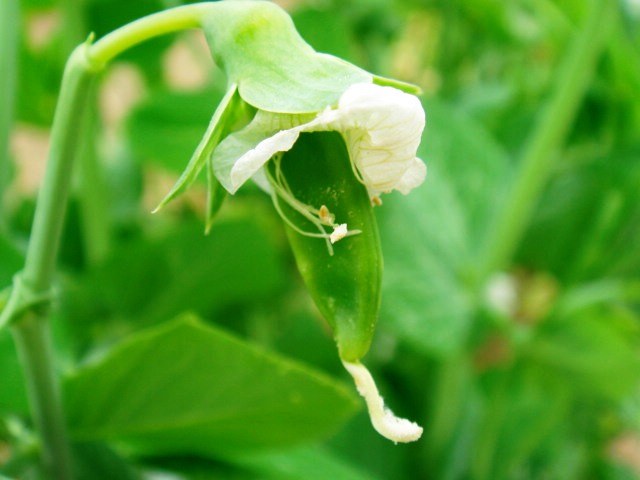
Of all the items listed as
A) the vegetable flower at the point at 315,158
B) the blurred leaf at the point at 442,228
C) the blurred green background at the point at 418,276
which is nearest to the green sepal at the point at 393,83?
the vegetable flower at the point at 315,158

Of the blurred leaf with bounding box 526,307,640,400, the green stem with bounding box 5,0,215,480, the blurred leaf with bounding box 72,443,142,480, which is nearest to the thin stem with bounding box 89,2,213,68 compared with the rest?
the green stem with bounding box 5,0,215,480

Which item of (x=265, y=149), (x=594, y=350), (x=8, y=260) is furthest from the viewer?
(x=594, y=350)

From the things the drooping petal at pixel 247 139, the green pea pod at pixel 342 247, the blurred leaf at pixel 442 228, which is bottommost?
the blurred leaf at pixel 442 228

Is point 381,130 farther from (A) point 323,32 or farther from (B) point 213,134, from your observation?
(A) point 323,32

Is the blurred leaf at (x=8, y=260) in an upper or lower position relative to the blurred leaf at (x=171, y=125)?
upper

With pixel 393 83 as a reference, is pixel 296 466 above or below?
below

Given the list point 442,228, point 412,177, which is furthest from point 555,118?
point 412,177

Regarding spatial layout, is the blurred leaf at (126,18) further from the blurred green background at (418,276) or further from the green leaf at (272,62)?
the green leaf at (272,62)
